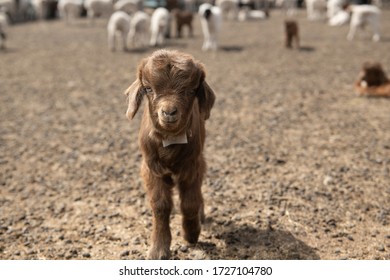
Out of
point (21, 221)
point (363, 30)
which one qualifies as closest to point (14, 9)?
point (363, 30)

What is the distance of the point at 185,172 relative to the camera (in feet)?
11.3

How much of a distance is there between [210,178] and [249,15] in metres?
21.7

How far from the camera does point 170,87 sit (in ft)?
9.96

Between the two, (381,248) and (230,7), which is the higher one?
(230,7)

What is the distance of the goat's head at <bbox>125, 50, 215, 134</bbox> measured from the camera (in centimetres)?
296

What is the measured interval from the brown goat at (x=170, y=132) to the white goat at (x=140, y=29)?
1239 cm

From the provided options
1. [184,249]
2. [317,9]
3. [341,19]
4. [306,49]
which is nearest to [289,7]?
[317,9]

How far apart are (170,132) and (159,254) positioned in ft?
3.64

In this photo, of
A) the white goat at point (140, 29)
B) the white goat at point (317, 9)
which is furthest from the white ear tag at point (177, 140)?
the white goat at point (317, 9)

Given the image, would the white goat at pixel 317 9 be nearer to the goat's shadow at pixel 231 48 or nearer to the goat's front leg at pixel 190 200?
the goat's shadow at pixel 231 48

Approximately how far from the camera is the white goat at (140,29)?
50.4 feet

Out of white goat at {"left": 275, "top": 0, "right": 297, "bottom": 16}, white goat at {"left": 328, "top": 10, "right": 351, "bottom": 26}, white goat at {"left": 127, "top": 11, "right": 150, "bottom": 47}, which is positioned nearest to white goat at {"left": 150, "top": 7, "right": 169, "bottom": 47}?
white goat at {"left": 127, "top": 11, "right": 150, "bottom": 47}

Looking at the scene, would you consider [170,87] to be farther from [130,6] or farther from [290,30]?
[130,6]
